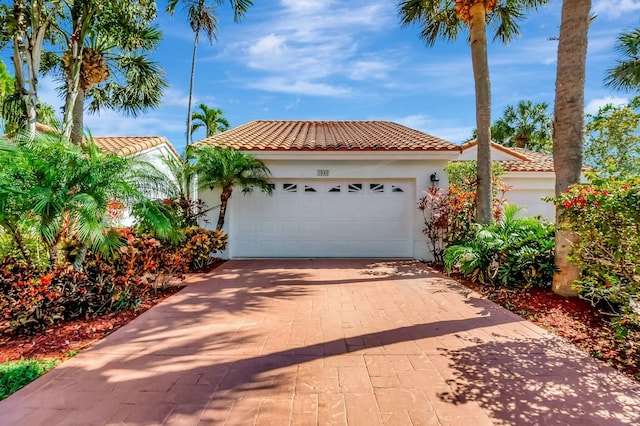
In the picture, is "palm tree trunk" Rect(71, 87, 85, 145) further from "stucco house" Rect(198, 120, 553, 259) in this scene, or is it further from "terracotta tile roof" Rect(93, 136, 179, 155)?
"stucco house" Rect(198, 120, 553, 259)

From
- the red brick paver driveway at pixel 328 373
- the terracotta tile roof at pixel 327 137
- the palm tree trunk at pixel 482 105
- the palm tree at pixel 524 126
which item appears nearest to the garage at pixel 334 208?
the terracotta tile roof at pixel 327 137

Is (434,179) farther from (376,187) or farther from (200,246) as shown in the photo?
(200,246)

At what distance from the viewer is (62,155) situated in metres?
4.48

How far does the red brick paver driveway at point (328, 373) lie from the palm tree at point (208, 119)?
2234 cm

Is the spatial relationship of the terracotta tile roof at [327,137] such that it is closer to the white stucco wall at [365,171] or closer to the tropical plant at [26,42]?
the white stucco wall at [365,171]

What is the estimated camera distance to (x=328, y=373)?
3447 millimetres

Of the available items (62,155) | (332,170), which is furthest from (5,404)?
(332,170)

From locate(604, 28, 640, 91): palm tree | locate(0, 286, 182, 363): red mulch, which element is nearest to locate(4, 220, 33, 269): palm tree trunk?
locate(0, 286, 182, 363): red mulch

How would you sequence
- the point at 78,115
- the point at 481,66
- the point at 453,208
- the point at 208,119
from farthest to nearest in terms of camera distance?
the point at 208,119
the point at 78,115
the point at 453,208
the point at 481,66

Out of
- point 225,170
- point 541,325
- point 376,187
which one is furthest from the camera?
point 376,187

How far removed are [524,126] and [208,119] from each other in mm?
26059

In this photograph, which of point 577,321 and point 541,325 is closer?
point 541,325

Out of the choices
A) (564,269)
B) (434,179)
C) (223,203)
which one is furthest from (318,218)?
(564,269)

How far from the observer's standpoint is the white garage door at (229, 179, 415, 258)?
34.9ft
